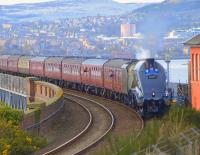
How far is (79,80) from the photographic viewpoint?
51500 mm

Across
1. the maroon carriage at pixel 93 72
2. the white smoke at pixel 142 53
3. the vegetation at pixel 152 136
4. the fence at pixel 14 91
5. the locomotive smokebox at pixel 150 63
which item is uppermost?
the white smoke at pixel 142 53

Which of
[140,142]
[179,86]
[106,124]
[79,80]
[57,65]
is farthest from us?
[57,65]

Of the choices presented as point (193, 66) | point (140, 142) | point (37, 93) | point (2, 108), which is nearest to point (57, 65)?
point (37, 93)

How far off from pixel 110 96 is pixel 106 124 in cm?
1263

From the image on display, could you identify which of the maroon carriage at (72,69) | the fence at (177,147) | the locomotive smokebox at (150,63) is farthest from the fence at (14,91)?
the fence at (177,147)

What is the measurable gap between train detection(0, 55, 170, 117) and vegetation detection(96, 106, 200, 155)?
8.17 metres

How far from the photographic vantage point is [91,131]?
27969 millimetres

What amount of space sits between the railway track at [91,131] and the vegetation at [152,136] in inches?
133

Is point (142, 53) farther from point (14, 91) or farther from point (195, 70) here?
point (14, 91)

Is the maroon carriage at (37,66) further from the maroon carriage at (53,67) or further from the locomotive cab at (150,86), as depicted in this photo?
the locomotive cab at (150,86)

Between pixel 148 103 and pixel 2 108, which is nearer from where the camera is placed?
pixel 2 108

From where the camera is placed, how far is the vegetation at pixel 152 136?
16.5m

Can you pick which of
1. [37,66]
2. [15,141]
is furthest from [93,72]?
[15,141]

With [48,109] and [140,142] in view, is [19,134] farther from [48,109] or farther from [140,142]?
[48,109]
